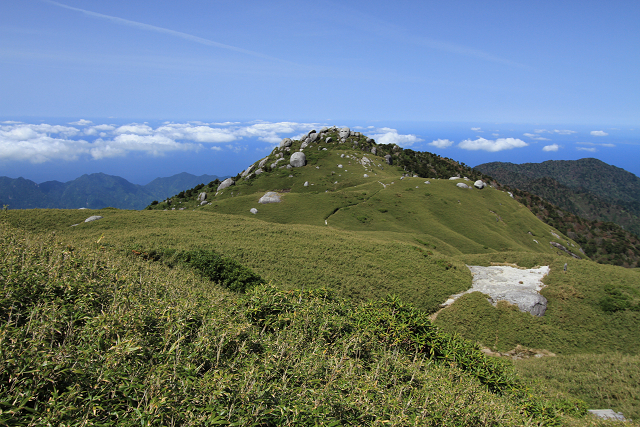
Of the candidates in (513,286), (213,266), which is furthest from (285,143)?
(213,266)

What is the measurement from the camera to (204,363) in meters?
6.77

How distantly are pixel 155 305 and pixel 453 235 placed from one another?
2474 inches

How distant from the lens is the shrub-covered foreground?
16.9ft

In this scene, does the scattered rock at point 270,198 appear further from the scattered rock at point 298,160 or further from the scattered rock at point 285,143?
the scattered rock at point 285,143

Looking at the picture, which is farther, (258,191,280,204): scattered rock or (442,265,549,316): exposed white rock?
(258,191,280,204): scattered rock

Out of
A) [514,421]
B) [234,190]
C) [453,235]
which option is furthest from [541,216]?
[514,421]

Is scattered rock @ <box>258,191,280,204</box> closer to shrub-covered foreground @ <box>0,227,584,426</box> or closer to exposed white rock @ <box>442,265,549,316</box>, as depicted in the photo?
exposed white rock @ <box>442,265,549,316</box>

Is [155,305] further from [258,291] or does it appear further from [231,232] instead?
[231,232]

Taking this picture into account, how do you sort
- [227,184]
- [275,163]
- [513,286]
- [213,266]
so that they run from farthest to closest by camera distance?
[275,163] < [227,184] < [513,286] < [213,266]

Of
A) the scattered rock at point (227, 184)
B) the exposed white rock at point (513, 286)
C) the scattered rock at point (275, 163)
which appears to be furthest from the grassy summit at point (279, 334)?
the scattered rock at point (275, 163)

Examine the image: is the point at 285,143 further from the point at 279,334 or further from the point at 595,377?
the point at 279,334

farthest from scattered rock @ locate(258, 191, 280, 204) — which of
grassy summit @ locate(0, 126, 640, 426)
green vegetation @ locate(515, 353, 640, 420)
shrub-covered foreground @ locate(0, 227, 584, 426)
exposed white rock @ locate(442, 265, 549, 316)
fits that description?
green vegetation @ locate(515, 353, 640, 420)

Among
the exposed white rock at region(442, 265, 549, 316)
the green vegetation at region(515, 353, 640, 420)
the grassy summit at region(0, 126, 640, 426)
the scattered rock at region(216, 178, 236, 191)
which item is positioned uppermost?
the scattered rock at region(216, 178, 236, 191)

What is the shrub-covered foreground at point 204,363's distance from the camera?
5.15 meters
